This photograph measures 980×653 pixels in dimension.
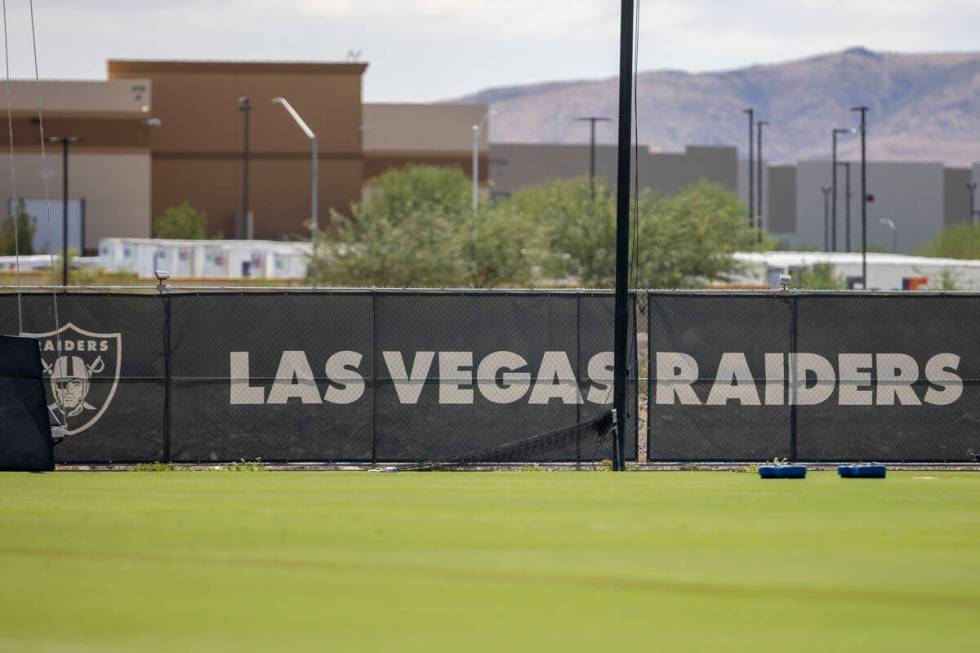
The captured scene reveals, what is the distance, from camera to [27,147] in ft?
286

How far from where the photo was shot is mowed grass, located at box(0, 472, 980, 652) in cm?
590

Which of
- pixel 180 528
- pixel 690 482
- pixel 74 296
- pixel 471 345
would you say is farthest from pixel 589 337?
pixel 180 528

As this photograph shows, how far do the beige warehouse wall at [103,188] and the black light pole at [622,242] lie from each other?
248 ft

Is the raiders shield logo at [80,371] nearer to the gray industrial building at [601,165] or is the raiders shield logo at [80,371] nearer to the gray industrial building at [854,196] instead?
the gray industrial building at [601,165]

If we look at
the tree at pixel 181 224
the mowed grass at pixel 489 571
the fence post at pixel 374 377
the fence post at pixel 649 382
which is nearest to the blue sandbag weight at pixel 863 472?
the mowed grass at pixel 489 571

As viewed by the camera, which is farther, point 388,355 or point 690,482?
point 388,355

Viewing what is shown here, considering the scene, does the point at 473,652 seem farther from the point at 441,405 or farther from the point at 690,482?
the point at 441,405

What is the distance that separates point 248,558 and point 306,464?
8454 millimetres

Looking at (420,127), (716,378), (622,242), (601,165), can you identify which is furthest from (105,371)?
(601,165)

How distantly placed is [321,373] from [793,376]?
5.15 metres

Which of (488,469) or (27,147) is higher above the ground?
(27,147)

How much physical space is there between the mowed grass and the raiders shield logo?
5.39 metres

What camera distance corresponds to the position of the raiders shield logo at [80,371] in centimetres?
1571

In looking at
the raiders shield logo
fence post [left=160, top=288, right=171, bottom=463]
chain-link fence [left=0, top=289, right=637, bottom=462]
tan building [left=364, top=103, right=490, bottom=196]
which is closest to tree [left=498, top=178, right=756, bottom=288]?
chain-link fence [left=0, top=289, right=637, bottom=462]
